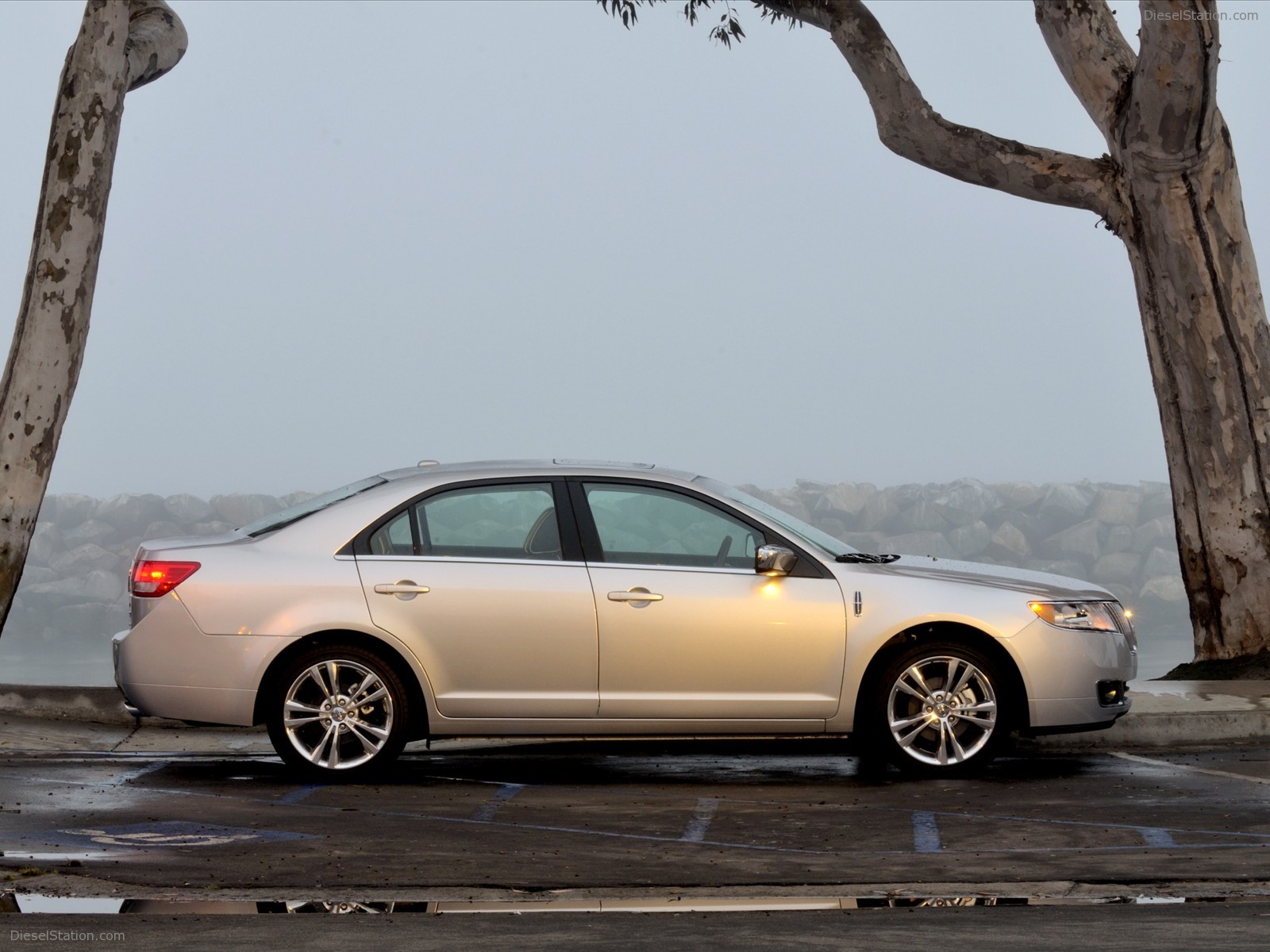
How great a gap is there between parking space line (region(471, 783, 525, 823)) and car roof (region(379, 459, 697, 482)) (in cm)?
158

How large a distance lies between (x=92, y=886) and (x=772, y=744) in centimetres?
480

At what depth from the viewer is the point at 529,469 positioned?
8430 millimetres

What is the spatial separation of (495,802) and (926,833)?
2.06 metres

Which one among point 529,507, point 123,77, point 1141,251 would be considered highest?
point 123,77

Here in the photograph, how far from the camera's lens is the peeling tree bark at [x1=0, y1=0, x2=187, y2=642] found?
463 inches

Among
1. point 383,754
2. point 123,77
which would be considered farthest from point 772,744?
point 123,77

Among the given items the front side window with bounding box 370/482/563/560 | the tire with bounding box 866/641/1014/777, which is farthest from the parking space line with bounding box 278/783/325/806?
the tire with bounding box 866/641/1014/777

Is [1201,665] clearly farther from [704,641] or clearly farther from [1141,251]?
[704,641]

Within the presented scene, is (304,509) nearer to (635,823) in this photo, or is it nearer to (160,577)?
(160,577)

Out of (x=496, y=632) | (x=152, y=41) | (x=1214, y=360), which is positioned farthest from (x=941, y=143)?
(x=496, y=632)

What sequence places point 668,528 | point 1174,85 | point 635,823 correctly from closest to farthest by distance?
1. point 635,823
2. point 668,528
3. point 1174,85

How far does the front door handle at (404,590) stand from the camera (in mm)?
8062

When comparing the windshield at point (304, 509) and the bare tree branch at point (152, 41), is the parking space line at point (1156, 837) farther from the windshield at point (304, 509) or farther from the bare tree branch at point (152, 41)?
the bare tree branch at point (152, 41)

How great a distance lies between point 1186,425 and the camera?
13.0 metres
